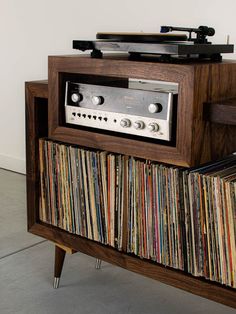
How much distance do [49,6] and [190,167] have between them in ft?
5.97

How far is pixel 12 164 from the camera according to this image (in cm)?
316

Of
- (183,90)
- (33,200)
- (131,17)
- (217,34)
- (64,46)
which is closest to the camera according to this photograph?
(183,90)

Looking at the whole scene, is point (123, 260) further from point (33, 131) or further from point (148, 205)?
point (33, 131)

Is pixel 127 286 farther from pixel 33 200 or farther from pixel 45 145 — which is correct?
pixel 45 145

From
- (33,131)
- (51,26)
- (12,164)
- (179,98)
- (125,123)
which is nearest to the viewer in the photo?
(179,98)

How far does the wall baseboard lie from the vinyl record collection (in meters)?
1.48

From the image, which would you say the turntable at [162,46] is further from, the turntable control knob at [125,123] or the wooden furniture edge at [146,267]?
the wooden furniture edge at [146,267]

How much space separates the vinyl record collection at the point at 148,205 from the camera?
1.26 metres

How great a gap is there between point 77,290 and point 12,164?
5.12 feet

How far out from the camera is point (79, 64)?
140 cm

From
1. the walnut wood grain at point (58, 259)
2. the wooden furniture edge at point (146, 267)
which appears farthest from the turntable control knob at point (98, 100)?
the walnut wood grain at point (58, 259)

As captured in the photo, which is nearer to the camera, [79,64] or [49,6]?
[79,64]

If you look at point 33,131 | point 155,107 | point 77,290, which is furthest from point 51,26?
point 155,107

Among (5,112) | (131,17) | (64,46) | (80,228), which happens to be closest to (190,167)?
(80,228)
